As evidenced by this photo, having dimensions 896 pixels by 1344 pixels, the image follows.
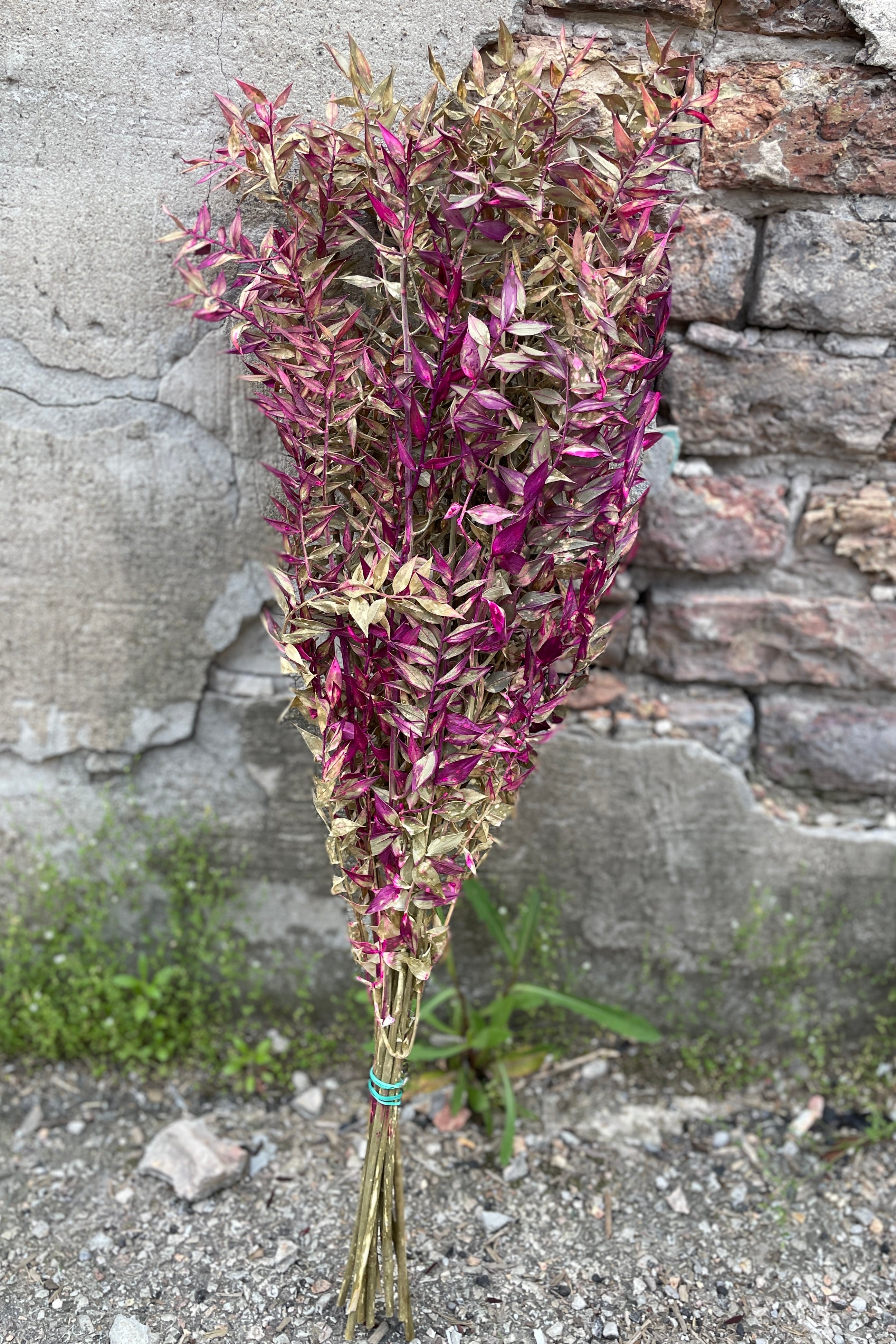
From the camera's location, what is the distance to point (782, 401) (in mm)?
1862

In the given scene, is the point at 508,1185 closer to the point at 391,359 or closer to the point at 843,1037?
the point at 843,1037

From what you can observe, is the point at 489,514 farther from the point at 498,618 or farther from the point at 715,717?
the point at 715,717

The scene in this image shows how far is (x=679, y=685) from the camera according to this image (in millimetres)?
2109

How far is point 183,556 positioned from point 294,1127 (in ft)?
4.07

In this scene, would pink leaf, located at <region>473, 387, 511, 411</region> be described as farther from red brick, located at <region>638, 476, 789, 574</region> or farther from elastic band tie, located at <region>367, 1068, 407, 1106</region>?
elastic band tie, located at <region>367, 1068, 407, 1106</region>

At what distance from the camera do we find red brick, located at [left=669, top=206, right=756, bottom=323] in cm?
174

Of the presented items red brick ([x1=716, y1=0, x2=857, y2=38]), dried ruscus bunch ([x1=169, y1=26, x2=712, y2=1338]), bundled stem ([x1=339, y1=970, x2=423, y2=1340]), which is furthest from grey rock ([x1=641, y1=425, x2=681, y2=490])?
bundled stem ([x1=339, y1=970, x2=423, y2=1340])

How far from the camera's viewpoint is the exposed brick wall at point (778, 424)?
1.64 meters

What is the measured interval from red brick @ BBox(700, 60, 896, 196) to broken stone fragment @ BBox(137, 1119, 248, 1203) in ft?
6.83

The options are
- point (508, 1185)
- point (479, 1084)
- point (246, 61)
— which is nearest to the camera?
point (246, 61)

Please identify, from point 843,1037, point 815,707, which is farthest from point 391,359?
point 843,1037

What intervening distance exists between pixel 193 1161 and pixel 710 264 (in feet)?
6.59

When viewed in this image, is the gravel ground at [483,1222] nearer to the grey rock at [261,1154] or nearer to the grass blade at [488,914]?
the grey rock at [261,1154]

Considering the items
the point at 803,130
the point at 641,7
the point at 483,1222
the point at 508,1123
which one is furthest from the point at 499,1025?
the point at 641,7
